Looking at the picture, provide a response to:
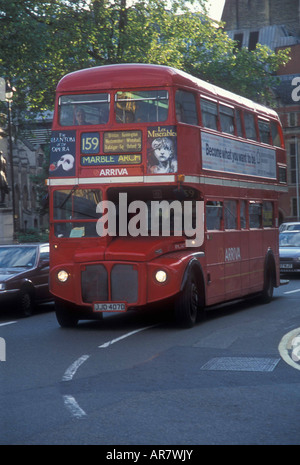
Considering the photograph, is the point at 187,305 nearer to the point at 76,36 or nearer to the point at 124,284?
the point at 124,284

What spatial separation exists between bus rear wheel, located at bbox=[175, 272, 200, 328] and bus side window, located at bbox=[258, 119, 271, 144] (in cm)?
614

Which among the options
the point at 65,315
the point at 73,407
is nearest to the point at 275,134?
the point at 65,315

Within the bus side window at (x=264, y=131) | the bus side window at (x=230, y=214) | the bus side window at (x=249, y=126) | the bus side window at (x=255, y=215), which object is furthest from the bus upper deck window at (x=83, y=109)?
the bus side window at (x=264, y=131)

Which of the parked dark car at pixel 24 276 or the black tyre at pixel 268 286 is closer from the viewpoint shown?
the parked dark car at pixel 24 276

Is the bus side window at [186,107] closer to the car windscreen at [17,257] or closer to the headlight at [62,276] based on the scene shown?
the headlight at [62,276]

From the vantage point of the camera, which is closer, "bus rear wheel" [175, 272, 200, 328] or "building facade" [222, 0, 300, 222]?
"bus rear wheel" [175, 272, 200, 328]

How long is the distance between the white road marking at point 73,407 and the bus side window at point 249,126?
11.8 m

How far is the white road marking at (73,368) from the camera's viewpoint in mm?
9859

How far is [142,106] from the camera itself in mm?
15055

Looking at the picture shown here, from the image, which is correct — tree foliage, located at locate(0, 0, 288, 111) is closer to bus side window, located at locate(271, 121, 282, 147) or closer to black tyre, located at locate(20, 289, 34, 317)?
bus side window, located at locate(271, 121, 282, 147)

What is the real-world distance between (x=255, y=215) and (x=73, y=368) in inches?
404

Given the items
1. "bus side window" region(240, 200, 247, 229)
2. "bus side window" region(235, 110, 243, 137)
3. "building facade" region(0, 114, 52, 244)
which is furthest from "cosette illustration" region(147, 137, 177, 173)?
"building facade" region(0, 114, 52, 244)

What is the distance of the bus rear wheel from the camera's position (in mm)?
14805
